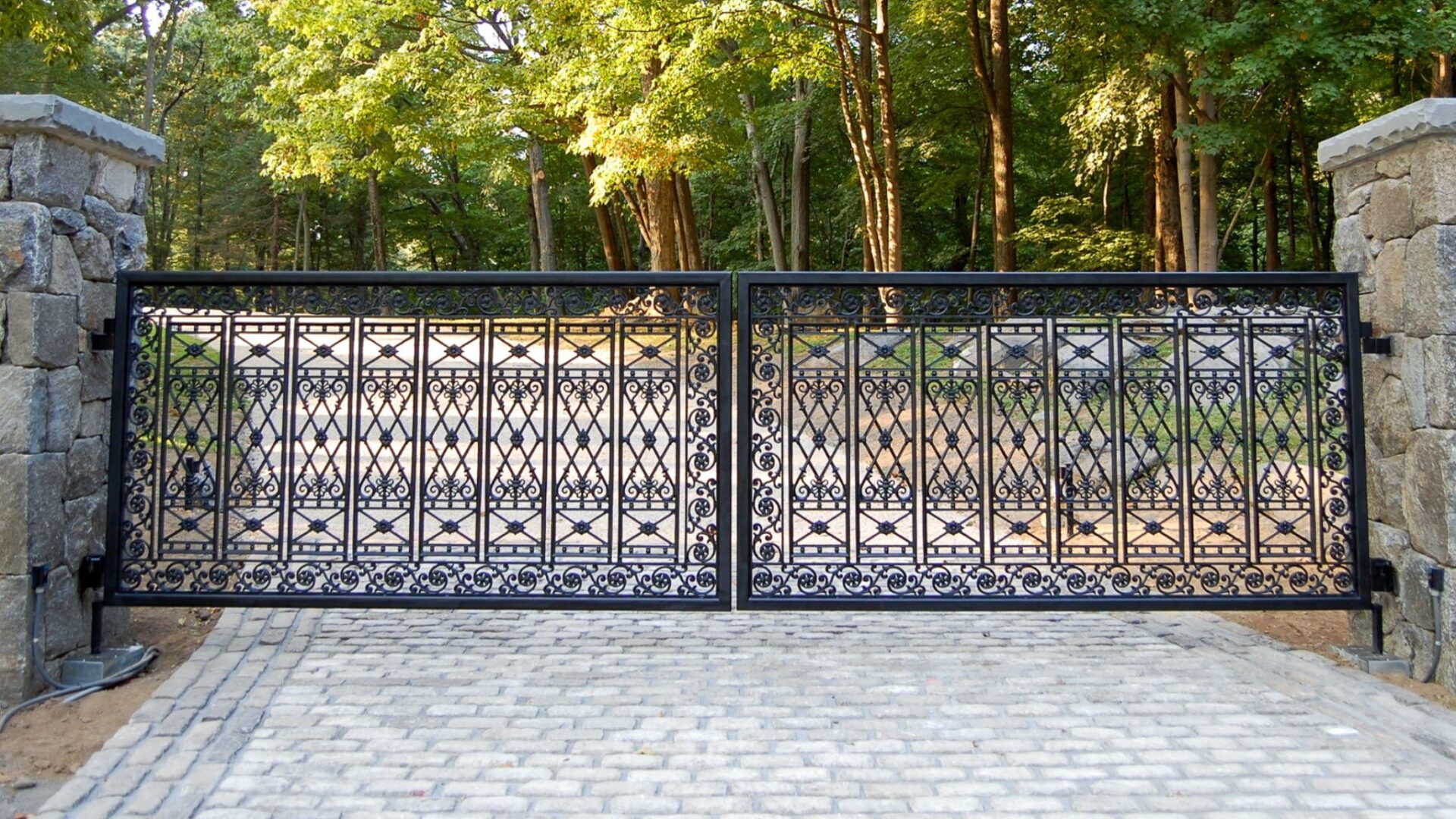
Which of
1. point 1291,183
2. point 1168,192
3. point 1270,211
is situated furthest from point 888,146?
point 1291,183

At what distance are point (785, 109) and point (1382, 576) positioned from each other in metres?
17.0

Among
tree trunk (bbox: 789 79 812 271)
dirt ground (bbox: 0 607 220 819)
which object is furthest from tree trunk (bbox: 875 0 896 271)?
dirt ground (bbox: 0 607 220 819)

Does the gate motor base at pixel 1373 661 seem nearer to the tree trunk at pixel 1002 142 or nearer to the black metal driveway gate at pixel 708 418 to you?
the black metal driveway gate at pixel 708 418

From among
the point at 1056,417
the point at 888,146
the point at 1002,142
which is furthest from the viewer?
the point at 1002,142

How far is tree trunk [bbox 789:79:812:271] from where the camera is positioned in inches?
768

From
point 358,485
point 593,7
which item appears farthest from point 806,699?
point 593,7

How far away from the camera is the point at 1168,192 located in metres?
16.4

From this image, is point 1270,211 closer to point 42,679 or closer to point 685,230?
point 685,230

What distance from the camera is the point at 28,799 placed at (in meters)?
2.99

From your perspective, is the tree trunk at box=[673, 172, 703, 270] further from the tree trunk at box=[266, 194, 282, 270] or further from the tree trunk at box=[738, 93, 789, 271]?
the tree trunk at box=[266, 194, 282, 270]

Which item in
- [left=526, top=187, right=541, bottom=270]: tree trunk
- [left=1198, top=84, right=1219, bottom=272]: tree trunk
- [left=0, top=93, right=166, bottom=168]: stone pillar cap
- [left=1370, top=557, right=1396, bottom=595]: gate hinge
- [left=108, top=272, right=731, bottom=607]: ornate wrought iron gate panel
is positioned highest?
[left=526, top=187, right=541, bottom=270]: tree trunk

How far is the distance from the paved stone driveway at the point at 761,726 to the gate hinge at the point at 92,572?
0.57 meters

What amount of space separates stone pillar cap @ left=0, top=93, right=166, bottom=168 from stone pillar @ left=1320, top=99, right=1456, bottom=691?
5246mm

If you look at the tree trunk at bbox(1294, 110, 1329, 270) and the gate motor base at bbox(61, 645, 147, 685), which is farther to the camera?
the tree trunk at bbox(1294, 110, 1329, 270)
